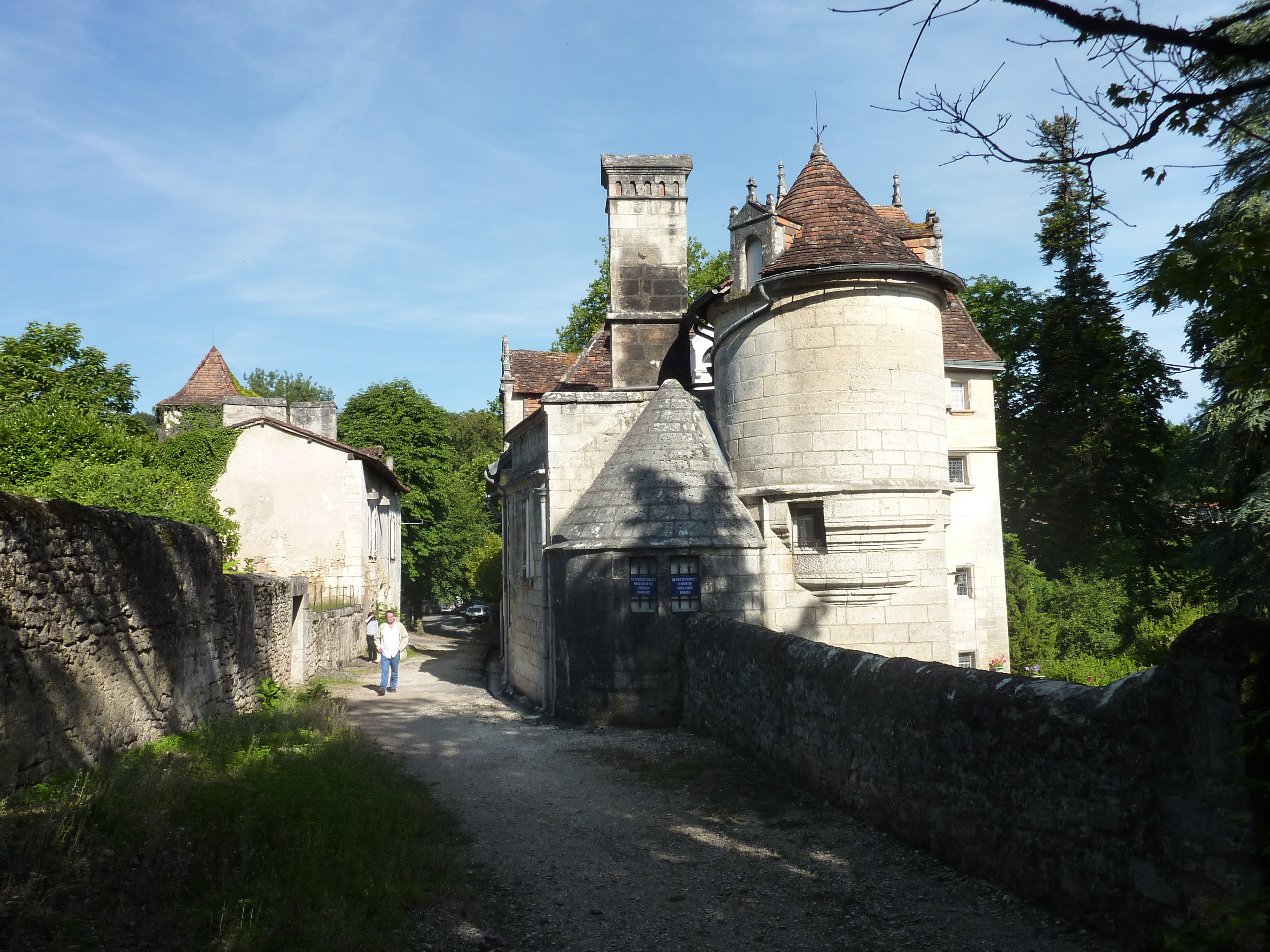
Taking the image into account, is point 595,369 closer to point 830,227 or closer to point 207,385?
point 830,227

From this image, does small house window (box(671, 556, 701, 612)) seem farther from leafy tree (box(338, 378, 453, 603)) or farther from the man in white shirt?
leafy tree (box(338, 378, 453, 603))

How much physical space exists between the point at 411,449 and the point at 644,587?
87.3ft

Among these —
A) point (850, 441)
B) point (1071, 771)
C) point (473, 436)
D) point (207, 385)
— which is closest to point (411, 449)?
point (207, 385)

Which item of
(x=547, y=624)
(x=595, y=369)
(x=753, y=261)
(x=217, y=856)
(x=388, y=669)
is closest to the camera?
(x=217, y=856)

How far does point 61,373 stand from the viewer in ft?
74.4

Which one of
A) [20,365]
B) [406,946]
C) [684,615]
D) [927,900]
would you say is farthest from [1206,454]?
[20,365]

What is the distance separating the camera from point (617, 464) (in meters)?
13.6

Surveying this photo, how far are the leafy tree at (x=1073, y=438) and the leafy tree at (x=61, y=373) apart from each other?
25076 mm

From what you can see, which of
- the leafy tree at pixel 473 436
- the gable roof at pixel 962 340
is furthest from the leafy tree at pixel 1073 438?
the leafy tree at pixel 473 436

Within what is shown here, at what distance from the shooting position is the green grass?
4.41 meters

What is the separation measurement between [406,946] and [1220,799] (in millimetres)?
4166

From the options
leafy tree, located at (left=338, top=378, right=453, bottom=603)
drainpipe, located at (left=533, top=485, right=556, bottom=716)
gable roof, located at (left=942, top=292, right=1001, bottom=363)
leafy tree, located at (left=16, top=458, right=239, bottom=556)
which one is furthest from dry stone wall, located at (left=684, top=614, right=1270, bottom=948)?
leafy tree, located at (left=338, top=378, right=453, bottom=603)

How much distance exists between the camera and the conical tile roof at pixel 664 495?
12.5 metres

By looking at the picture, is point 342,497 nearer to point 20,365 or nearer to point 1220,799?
point 20,365
